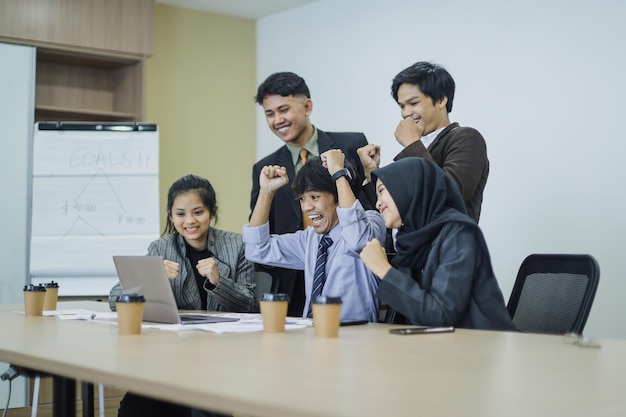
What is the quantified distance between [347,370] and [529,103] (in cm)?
351

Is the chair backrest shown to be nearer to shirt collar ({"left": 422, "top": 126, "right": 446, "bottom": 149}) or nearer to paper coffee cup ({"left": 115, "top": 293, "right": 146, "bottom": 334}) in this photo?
shirt collar ({"left": 422, "top": 126, "right": 446, "bottom": 149})

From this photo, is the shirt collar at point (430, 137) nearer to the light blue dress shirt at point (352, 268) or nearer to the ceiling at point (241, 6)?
the light blue dress shirt at point (352, 268)

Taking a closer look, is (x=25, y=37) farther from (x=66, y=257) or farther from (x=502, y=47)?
(x=502, y=47)

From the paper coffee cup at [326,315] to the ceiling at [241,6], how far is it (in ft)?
14.4

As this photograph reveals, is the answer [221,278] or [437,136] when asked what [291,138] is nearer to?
[437,136]

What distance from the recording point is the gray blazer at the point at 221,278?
2.76 m

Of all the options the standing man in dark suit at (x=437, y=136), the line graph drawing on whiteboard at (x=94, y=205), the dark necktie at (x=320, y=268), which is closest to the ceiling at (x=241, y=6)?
the line graph drawing on whiteboard at (x=94, y=205)

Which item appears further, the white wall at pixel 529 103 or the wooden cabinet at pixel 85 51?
the wooden cabinet at pixel 85 51

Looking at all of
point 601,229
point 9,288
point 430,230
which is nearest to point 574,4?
point 601,229

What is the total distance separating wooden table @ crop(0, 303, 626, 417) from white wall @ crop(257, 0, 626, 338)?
2447 millimetres

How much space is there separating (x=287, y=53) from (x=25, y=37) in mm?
1912

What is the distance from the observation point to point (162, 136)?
580cm

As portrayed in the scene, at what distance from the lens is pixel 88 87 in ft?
18.3

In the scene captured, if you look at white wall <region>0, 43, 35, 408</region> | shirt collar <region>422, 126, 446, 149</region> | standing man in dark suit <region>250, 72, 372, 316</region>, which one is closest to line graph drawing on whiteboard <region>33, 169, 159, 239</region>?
white wall <region>0, 43, 35, 408</region>
